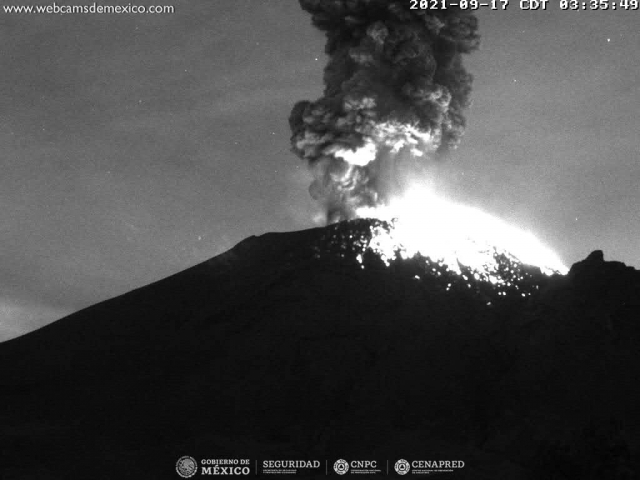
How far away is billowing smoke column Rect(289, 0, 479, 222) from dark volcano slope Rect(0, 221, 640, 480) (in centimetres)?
534

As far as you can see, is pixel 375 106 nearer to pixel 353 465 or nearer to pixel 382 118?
pixel 382 118

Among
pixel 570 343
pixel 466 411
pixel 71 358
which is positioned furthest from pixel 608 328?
pixel 71 358

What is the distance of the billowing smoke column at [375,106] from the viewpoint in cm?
5356

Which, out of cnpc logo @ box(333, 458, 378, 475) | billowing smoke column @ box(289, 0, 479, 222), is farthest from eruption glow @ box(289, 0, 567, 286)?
cnpc logo @ box(333, 458, 378, 475)

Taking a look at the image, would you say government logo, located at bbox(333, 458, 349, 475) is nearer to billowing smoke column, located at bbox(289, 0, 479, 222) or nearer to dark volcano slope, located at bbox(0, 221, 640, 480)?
dark volcano slope, located at bbox(0, 221, 640, 480)

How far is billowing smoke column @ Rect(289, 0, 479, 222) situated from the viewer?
53.6m

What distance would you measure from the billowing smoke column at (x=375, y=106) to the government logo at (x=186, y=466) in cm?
2261

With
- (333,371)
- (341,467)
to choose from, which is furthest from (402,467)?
(333,371)

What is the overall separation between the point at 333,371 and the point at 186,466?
8582 millimetres

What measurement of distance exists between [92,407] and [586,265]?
23.4m

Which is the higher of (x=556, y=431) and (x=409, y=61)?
(x=409, y=61)

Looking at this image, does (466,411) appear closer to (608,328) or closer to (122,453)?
(608,328)

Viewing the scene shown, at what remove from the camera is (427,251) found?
48219 mm

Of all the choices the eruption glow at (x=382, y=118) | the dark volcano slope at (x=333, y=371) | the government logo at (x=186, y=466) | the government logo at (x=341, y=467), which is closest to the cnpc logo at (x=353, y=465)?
the government logo at (x=341, y=467)
